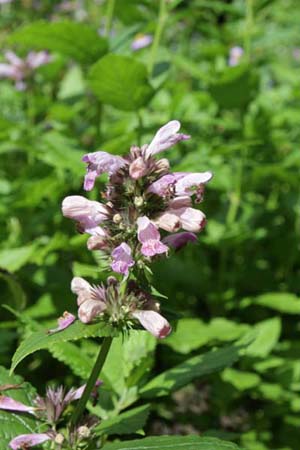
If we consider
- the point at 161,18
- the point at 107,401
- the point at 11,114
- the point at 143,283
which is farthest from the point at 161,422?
the point at 11,114

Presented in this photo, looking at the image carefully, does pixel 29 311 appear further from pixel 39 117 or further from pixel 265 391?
pixel 39 117

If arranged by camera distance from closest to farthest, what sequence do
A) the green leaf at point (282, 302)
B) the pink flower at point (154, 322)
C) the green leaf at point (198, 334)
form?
the pink flower at point (154, 322) < the green leaf at point (198, 334) < the green leaf at point (282, 302)

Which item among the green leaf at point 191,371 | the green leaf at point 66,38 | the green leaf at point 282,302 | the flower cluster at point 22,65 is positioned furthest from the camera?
the flower cluster at point 22,65

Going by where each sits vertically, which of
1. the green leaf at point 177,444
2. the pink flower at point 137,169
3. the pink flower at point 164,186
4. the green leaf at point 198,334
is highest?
the pink flower at point 137,169

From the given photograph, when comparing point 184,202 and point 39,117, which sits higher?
point 184,202

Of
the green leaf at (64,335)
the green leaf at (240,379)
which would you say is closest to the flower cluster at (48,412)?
the green leaf at (64,335)

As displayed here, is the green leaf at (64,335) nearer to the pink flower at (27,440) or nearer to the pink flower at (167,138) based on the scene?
the pink flower at (27,440)

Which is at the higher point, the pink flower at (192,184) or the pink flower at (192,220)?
the pink flower at (192,184)
